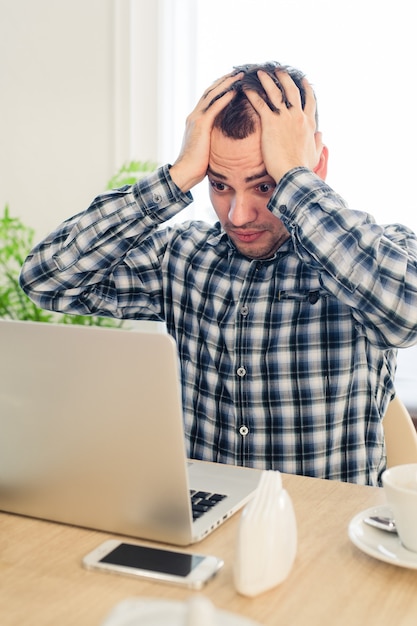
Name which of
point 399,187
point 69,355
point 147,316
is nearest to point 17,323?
point 69,355

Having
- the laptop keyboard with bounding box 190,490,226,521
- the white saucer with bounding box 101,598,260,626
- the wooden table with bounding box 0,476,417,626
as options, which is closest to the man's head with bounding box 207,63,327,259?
the laptop keyboard with bounding box 190,490,226,521

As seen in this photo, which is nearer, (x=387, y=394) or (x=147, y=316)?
(x=387, y=394)

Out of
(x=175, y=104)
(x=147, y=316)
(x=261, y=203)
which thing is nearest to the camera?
(x=261, y=203)

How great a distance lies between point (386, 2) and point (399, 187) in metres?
0.60

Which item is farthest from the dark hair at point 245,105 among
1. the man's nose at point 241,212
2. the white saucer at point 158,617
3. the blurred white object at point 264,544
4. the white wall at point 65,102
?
the white wall at point 65,102

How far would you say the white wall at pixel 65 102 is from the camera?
306 centimetres

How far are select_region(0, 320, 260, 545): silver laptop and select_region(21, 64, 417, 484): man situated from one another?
52 cm

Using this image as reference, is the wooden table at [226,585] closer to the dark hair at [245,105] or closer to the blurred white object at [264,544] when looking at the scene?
the blurred white object at [264,544]

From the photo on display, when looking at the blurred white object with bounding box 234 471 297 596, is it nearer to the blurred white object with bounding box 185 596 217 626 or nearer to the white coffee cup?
the white coffee cup

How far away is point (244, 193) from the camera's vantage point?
151cm

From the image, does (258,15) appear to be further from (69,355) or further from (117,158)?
(69,355)

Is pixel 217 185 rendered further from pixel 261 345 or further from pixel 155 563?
pixel 155 563

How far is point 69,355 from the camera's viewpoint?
96 cm

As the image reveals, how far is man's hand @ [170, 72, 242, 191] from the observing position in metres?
1.52
